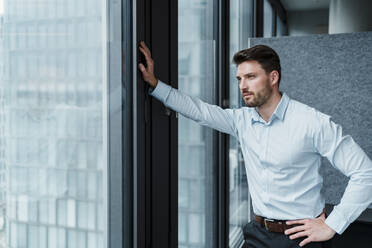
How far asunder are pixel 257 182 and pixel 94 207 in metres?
0.52

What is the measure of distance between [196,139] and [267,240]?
1.54ft

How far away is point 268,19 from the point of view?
10.8 feet

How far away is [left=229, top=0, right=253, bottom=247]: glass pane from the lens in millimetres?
1975

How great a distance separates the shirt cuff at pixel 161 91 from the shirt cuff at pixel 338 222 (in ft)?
1.80

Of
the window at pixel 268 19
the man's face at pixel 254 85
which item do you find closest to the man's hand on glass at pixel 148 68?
the man's face at pixel 254 85

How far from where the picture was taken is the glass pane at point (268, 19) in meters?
3.10

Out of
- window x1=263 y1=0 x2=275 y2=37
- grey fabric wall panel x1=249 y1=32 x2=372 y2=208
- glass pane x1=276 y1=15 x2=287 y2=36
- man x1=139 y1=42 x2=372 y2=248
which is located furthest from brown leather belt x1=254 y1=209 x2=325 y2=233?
glass pane x1=276 y1=15 x2=287 y2=36

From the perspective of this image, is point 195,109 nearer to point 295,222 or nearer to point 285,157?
point 285,157

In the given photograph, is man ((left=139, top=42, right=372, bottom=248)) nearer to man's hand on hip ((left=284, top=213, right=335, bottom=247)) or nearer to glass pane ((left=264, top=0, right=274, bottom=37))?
man's hand on hip ((left=284, top=213, right=335, bottom=247))

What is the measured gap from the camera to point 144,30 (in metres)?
0.95

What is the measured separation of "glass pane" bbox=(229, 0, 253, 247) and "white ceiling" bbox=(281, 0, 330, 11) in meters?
1.85

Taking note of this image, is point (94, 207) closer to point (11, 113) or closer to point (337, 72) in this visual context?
point (11, 113)

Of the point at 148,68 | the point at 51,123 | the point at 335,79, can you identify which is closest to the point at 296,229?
the point at 148,68

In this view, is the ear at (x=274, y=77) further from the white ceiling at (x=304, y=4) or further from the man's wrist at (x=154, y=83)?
the white ceiling at (x=304, y=4)
